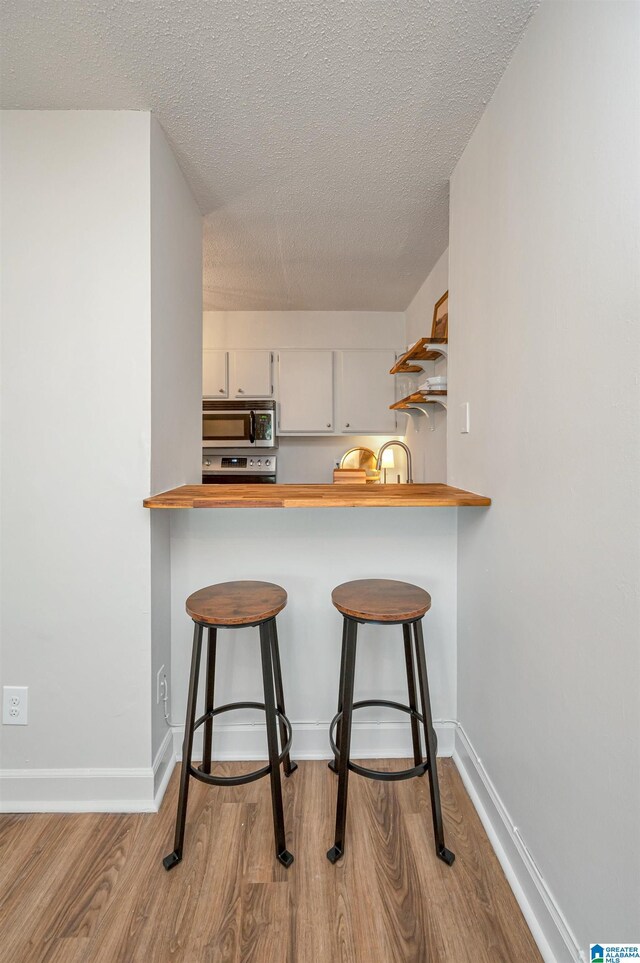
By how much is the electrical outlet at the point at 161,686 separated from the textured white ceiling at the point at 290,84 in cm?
193

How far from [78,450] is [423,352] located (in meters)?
1.81

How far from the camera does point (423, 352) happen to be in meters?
2.64

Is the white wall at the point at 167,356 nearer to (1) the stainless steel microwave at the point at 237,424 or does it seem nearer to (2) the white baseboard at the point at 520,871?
(2) the white baseboard at the point at 520,871

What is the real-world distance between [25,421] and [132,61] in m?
1.13

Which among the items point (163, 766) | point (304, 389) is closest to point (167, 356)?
point (163, 766)

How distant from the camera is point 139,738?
1659mm

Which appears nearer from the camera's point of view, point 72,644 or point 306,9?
point 306,9

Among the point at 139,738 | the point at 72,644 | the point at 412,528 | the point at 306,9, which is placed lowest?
the point at 139,738

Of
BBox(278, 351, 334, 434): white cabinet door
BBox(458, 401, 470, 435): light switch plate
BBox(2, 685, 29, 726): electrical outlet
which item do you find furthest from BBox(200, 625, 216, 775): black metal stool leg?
BBox(278, 351, 334, 434): white cabinet door

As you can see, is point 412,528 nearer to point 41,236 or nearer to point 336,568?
point 336,568

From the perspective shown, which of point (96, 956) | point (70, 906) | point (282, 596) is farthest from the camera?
point (282, 596)

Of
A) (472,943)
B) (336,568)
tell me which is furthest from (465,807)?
(336,568)

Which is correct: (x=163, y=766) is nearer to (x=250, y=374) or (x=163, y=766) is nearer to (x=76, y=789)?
(x=76, y=789)

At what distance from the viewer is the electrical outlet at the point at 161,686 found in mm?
1736
